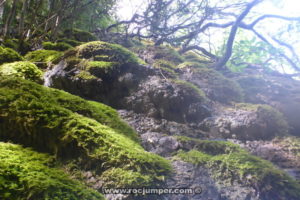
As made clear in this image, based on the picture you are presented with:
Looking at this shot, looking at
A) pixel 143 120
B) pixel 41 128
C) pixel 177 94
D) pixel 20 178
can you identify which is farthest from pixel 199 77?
pixel 20 178

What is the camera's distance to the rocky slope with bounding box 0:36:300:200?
1.97 meters

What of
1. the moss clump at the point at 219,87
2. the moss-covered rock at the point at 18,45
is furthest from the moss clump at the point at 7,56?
the moss clump at the point at 219,87

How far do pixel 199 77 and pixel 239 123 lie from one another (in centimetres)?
198

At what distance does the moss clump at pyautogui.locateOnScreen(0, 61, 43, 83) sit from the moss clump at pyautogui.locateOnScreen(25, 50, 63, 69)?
69cm

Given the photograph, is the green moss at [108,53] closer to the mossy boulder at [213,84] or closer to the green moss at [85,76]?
the green moss at [85,76]

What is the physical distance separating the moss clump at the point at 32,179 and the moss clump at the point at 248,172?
1.38m

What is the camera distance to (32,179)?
141 centimetres

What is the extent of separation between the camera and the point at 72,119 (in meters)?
2.10

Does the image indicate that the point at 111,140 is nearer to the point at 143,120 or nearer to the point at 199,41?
the point at 143,120

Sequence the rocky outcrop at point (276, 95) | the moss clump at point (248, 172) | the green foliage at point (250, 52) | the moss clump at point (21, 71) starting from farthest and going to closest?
the green foliage at point (250, 52) → the rocky outcrop at point (276, 95) → the moss clump at point (21, 71) → the moss clump at point (248, 172)

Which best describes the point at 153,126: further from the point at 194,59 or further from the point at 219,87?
the point at 194,59

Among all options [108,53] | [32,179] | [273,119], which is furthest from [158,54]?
[32,179]

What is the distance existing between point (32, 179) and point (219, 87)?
14.5 ft

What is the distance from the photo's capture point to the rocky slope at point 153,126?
1974 mm
